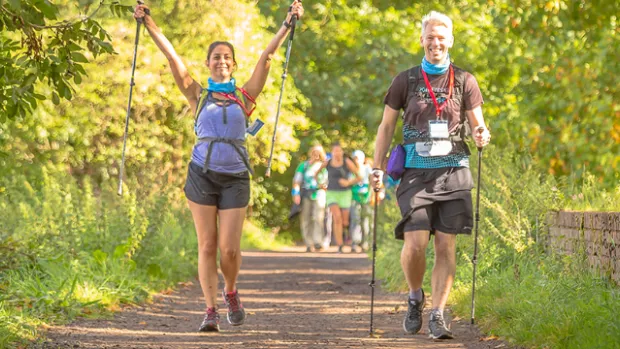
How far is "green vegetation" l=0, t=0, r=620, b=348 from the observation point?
7.33 meters

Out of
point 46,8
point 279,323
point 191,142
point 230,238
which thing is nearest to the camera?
point 46,8

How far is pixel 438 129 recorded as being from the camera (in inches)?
319

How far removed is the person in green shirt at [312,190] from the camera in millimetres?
21625

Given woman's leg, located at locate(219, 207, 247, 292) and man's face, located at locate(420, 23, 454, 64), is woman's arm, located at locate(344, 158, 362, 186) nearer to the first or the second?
woman's leg, located at locate(219, 207, 247, 292)

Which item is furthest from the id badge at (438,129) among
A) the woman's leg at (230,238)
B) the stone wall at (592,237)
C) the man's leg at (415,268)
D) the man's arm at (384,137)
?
the woman's leg at (230,238)

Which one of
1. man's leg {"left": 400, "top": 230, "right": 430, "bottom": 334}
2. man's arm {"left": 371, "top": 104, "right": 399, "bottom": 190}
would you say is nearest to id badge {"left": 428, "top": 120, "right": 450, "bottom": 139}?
man's arm {"left": 371, "top": 104, "right": 399, "bottom": 190}

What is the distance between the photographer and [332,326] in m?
9.57

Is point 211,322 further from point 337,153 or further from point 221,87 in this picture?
point 337,153

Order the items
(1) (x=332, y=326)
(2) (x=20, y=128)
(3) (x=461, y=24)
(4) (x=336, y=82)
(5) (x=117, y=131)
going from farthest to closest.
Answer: (4) (x=336, y=82) < (3) (x=461, y=24) < (5) (x=117, y=131) < (2) (x=20, y=128) < (1) (x=332, y=326)

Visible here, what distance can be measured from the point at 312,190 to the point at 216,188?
13.1 metres

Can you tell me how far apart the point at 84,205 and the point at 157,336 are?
14.0ft

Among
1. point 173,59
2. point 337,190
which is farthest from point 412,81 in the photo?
point 337,190

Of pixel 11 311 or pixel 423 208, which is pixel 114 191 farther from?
pixel 423 208

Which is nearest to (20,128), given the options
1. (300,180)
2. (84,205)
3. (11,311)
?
(300,180)
